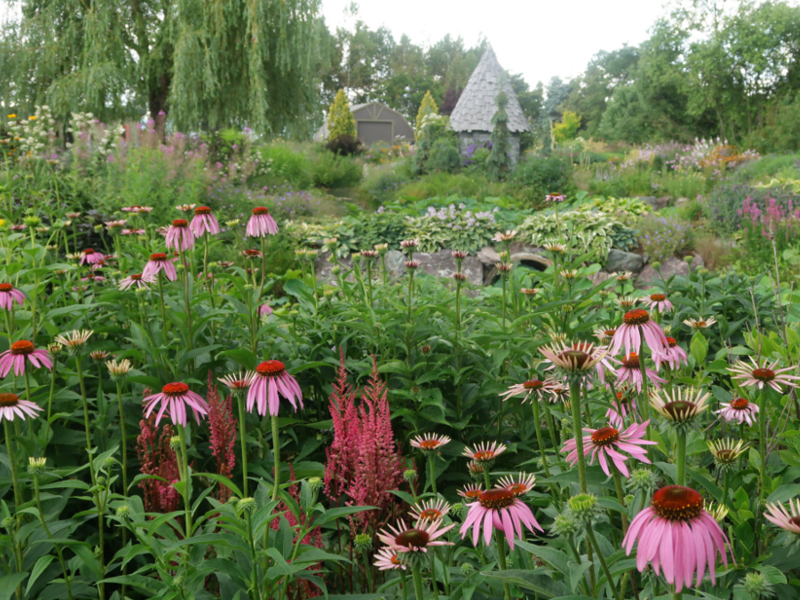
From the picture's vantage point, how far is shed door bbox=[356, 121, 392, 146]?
33.9m

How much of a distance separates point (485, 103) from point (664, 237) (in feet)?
25.3

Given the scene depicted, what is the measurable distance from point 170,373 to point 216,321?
347mm

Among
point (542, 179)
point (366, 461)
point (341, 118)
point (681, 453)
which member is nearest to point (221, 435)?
point (366, 461)

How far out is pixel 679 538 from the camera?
2.09 ft

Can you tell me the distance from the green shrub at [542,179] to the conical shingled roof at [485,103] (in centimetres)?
276

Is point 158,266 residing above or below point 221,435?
above

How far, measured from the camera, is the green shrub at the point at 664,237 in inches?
246

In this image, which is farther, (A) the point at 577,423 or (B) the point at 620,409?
(B) the point at 620,409

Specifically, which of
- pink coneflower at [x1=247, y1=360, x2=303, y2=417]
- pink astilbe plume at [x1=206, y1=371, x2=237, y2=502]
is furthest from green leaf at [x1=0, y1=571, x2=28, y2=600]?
pink coneflower at [x1=247, y1=360, x2=303, y2=417]

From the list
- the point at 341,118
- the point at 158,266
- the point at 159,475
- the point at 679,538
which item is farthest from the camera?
the point at 341,118

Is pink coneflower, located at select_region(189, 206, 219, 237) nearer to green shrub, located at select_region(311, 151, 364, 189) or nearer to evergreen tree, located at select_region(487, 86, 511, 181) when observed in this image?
evergreen tree, located at select_region(487, 86, 511, 181)

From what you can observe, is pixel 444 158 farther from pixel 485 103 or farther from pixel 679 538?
pixel 679 538

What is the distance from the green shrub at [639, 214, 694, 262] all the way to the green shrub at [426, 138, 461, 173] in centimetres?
510

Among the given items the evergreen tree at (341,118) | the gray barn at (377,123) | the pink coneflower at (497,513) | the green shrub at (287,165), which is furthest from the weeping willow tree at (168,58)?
the gray barn at (377,123)
